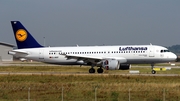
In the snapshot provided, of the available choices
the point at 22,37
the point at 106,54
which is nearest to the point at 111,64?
the point at 106,54

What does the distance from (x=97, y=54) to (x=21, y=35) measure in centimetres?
1184

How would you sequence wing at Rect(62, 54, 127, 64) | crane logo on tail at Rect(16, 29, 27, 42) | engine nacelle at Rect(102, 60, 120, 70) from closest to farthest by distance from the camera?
1. engine nacelle at Rect(102, 60, 120, 70)
2. wing at Rect(62, 54, 127, 64)
3. crane logo on tail at Rect(16, 29, 27, 42)

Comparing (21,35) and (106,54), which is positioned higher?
(21,35)

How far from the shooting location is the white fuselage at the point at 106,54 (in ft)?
175

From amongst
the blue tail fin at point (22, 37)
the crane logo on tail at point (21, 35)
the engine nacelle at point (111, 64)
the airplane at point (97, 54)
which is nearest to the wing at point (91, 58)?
the airplane at point (97, 54)

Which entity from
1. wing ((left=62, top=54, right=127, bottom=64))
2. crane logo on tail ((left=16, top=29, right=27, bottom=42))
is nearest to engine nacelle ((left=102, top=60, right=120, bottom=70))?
wing ((left=62, top=54, right=127, bottom=64))

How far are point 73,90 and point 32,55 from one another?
25.5m

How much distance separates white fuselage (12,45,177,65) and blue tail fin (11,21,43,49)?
0.95m

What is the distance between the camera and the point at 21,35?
196 feet

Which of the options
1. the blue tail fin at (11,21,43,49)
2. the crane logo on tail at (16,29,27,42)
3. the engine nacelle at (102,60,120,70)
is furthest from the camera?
the crane logo on tail at (16,29,27,42)

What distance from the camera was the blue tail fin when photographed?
59.1 meters

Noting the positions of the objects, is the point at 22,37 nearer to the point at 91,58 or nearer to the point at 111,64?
the point at 91,58

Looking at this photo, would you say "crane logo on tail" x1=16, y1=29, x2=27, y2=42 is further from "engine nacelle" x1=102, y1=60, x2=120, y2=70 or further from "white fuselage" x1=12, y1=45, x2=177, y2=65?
"engine nacelle" x1=102, y1=60, x2=120, y2=70

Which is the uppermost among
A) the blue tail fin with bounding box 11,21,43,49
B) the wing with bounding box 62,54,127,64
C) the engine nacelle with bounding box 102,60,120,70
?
the blue tail fin with bounding box 11,21,43,49
